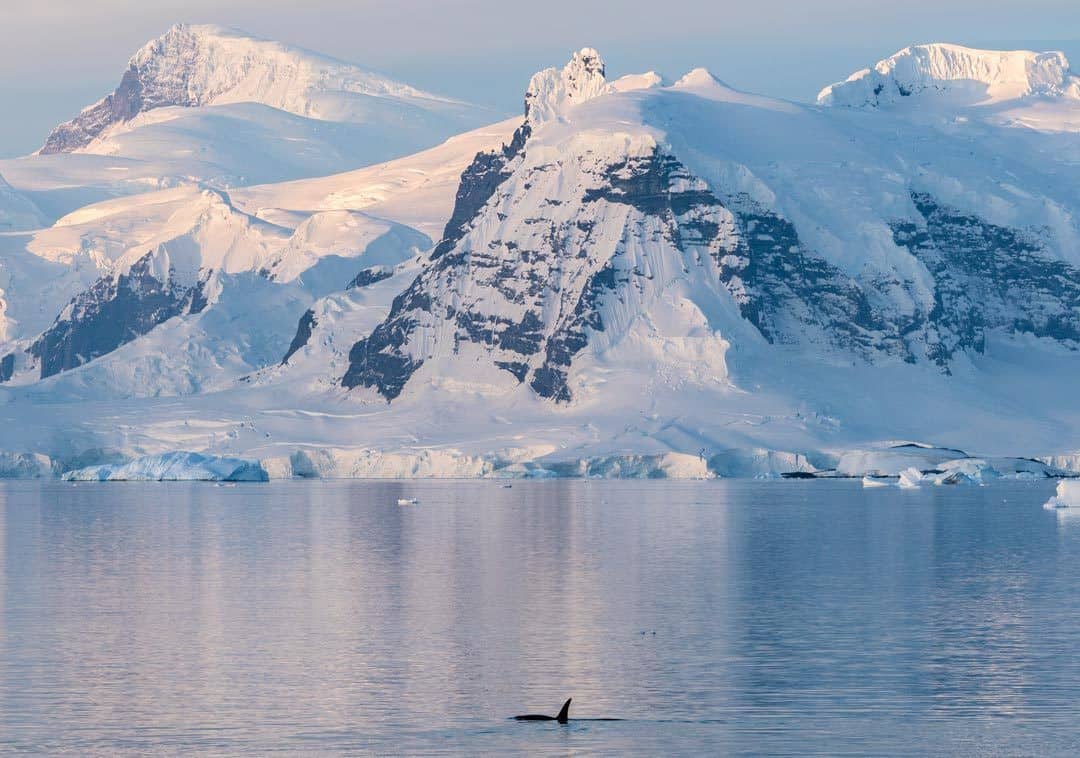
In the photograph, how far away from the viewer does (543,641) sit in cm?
6209

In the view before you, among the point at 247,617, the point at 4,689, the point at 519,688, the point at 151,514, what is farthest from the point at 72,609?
the point at 151,514

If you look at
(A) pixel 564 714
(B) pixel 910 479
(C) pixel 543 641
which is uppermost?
(B) pixel 910 479

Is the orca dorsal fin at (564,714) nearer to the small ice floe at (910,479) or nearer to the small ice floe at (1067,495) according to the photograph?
the small ice floe at (1067,495)

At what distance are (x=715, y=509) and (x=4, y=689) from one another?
93744 mm

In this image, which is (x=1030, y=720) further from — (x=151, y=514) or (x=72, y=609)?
(x=151, y=514)

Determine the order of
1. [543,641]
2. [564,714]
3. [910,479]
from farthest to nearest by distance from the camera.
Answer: [910,479]
[543,641]
[564,714]

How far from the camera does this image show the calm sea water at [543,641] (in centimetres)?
4766

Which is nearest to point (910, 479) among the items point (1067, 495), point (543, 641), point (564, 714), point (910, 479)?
point (910, 479)

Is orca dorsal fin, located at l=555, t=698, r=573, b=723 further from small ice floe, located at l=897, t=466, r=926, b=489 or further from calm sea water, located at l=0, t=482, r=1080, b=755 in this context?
small ice floe, located at l=897, t=466, r=926, b=489

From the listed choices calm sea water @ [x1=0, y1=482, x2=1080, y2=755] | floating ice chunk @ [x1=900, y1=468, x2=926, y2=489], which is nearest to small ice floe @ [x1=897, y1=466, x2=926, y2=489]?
floating ice chunk @ [x1=900, y1=468, x2=926, y2=489]

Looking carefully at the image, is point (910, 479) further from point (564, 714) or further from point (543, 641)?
point (564, 714)

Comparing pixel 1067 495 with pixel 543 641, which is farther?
pixel 1067 495

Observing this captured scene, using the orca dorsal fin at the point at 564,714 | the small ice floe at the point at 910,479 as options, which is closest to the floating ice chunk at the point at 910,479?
the small ice floe at the point at 910,479

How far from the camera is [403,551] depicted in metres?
99.1
